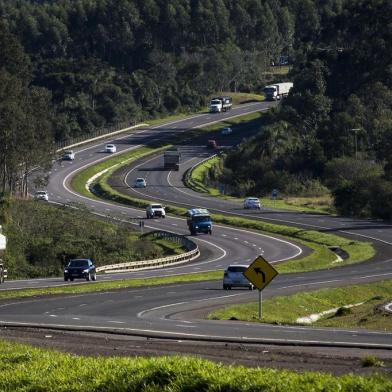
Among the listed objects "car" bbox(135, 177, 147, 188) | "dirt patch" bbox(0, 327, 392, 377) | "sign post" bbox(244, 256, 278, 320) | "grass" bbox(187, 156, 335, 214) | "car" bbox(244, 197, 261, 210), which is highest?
"dirt patch" bbox(0, 327, 392, 377)

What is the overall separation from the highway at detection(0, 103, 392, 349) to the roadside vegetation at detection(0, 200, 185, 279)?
16.0 ft

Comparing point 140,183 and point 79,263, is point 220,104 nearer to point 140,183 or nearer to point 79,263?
point 140,183

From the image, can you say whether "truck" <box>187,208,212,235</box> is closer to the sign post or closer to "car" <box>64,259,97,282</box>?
"car" <box>64,259,97,282</box>

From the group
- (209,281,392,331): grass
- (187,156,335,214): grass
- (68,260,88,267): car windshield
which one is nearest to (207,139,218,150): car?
(187,156,335,214): grass

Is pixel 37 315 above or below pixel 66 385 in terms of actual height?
below

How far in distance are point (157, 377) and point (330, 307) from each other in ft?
109

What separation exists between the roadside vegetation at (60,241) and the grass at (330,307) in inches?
885

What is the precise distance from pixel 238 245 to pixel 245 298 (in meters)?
34.8

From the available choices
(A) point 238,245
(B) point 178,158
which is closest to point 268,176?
(B) point 178,158

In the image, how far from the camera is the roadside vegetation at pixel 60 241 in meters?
72.1

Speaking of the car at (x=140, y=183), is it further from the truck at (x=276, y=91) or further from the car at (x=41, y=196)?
the truck at (x=276, y=91)

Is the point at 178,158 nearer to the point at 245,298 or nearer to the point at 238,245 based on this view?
the point at 238,245

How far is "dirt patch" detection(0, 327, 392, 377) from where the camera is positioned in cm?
1765

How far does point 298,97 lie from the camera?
150 meters
